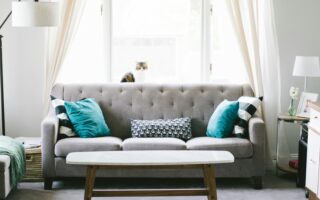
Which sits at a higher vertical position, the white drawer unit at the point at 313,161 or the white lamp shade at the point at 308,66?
the white lamp shade at the point at 308,66

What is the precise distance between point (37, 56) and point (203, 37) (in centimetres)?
171

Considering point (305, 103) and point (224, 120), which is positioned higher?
point (305, 103)

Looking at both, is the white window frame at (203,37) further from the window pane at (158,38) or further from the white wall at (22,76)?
the white wall at (22,76)

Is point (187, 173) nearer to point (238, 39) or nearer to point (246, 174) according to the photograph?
point (246, 174)

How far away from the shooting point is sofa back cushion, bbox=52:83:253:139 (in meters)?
4.98

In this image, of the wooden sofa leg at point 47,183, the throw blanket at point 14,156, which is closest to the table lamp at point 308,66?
the wooden sofa leg at point 47,183

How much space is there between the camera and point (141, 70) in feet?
17.2

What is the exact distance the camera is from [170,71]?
17.8 ft

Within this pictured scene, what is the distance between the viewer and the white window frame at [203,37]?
533cm

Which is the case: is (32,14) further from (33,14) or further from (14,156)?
(14,156)

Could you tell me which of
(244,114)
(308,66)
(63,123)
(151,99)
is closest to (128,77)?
(151,99)

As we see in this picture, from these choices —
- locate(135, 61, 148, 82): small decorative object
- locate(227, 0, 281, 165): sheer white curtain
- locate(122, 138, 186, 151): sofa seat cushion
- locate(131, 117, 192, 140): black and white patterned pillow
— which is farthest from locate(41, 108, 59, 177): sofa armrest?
locate(227, 0, 281, 165): sheer white curtain

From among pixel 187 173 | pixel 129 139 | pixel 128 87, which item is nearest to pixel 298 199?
pixel 187 173

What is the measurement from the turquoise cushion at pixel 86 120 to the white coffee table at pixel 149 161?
2.86ft
